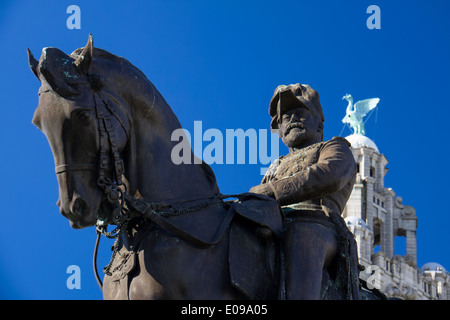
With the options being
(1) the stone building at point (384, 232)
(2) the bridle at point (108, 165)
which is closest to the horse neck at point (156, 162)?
(2) the bridle at point (108, 165)

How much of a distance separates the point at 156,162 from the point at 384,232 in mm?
79296

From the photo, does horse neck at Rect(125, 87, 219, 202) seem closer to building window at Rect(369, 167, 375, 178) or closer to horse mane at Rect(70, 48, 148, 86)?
horse mane at Rect(70, 48, 148, 86)

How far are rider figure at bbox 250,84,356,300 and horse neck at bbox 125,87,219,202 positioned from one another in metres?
1.08

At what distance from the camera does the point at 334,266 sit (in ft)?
33.0

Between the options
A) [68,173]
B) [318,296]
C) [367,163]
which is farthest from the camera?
[367,163]

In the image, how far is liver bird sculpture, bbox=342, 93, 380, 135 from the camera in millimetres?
88812

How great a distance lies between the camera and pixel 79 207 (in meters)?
8.59

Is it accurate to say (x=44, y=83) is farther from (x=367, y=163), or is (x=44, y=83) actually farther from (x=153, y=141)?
(x=367, y=163)

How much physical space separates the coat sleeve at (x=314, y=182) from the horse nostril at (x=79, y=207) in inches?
94.6

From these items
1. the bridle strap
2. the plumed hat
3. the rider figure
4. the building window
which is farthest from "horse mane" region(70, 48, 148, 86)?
the building window

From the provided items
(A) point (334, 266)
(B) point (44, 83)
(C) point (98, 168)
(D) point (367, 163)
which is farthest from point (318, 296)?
(D) point (367, 163)
